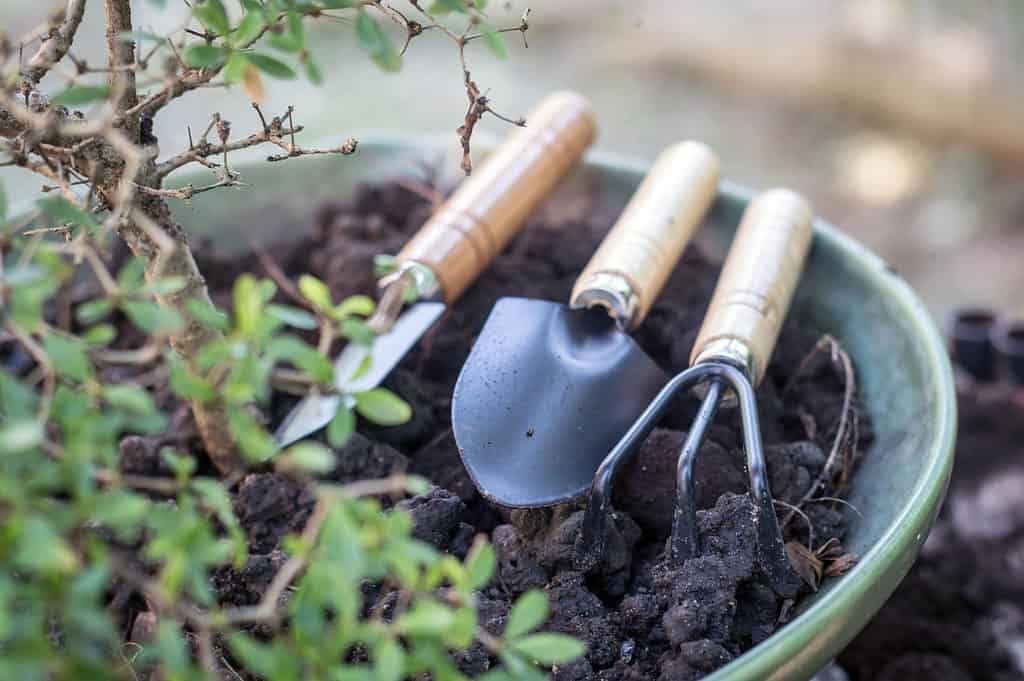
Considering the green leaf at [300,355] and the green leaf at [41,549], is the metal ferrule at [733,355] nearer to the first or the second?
the green leaf at [300,355]

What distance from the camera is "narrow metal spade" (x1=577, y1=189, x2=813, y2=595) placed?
2.28 feet

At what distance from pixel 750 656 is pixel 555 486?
0.72ft

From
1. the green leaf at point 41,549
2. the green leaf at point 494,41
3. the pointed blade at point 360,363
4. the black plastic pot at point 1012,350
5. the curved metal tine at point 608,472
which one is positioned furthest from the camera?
the black plastic pot at point 1012,350

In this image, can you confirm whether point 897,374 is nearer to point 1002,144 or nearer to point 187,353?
point 187,353

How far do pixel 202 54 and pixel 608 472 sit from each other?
0.38 metres

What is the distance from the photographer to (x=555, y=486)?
75 cm

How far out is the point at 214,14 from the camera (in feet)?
1.79

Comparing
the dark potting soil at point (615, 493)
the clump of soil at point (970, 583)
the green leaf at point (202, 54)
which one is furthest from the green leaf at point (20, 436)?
the clump of soil at point (970, 583)

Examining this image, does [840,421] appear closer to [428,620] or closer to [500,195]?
[500,195]

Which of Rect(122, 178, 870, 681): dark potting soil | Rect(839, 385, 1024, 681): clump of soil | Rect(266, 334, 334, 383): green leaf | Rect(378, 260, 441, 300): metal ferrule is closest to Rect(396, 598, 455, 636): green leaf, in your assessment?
Rect(266, 334, 334, 383): green leaf

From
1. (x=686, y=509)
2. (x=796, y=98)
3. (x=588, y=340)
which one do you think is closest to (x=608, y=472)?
(x=686, y=509)

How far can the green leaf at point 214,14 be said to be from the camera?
1.79 feet

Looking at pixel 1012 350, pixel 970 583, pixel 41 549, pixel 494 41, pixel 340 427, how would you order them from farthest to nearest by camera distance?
pixel 1012 350
pixel 970 583
pixel 494 41
pixel 340 427
pixel 41 549

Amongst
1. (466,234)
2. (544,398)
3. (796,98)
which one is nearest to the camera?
(544,398)
